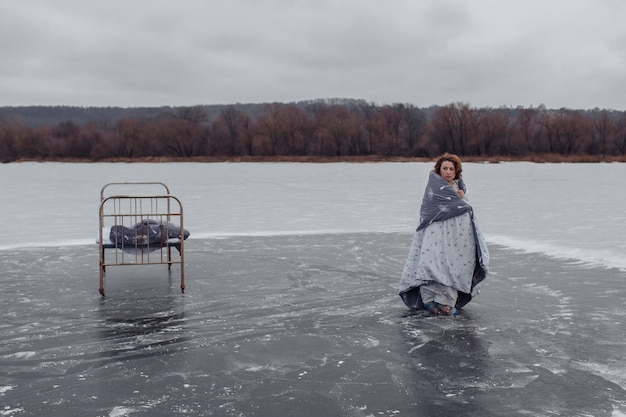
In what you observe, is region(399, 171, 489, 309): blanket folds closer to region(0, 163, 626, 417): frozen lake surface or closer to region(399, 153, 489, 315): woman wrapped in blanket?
region(399, 153, 489, 315): woman wrapped in blanket

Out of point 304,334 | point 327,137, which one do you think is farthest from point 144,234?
point 327,137

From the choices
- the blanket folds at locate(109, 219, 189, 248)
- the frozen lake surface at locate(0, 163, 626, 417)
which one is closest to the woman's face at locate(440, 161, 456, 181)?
the frozen lake surface at locate(0, 163, 626, 417)

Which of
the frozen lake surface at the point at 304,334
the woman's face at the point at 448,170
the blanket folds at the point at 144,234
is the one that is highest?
the woman's face at the point at 448,170

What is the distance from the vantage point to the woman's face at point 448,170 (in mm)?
6445

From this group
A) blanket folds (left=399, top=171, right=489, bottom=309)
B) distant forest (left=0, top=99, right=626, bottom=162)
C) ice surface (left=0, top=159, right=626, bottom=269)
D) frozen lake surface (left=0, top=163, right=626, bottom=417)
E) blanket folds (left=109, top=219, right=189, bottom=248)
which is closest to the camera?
frozen lake surface (left=0, top=163, right=626, bottom=417)

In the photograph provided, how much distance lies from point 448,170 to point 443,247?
0.73m

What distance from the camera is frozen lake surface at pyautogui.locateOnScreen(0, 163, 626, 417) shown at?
427 cm

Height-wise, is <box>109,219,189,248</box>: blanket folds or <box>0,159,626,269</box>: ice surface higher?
<box>109,219,189,248</box>: blanket folds

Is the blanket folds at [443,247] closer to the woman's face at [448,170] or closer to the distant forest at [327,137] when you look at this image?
the woman's face at [448,170]

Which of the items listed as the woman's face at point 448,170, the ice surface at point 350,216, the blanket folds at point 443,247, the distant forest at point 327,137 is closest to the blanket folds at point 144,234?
the blanket folds at point 443,247

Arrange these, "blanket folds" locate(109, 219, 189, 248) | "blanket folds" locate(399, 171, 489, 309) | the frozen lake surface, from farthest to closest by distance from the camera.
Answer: "blanket folds" locate(109, 219, 189, 248) → "blanket folds" locate(399, 171, 489, 309) → the frozen lake surface

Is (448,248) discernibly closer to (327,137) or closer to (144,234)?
(144,234)

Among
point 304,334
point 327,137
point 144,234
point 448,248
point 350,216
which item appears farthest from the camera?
point 327,137

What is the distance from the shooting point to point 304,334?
577 centimetres
